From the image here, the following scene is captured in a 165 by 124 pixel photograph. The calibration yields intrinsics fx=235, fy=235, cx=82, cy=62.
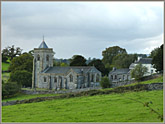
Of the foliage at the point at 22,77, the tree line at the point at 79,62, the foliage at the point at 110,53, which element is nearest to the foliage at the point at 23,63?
the tree line at the point at 79,62

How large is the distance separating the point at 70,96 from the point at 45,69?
67.7ft

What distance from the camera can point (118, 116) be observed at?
52.9ft

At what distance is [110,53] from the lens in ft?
237

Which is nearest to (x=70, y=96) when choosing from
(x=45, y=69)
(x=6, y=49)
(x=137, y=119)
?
(x=137, y=119)

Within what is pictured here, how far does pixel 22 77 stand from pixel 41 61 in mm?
4915

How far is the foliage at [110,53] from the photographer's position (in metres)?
71.6

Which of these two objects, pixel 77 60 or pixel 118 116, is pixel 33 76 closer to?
pixel 77 60

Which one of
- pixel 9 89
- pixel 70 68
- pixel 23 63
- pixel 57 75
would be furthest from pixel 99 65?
pixel 9 89

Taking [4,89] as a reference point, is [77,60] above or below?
above

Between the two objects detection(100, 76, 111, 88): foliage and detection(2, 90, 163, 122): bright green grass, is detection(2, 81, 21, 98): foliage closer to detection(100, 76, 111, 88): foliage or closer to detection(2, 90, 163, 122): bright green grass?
detection(100, 76, 111, 88): foliage

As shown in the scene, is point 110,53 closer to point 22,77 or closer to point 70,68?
point 70,68

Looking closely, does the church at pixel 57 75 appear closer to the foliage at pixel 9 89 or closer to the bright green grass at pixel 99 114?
the foliage at pixel 9 89

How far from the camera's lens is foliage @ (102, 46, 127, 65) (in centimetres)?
7156

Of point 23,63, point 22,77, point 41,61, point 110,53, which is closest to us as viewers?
point 22,77
